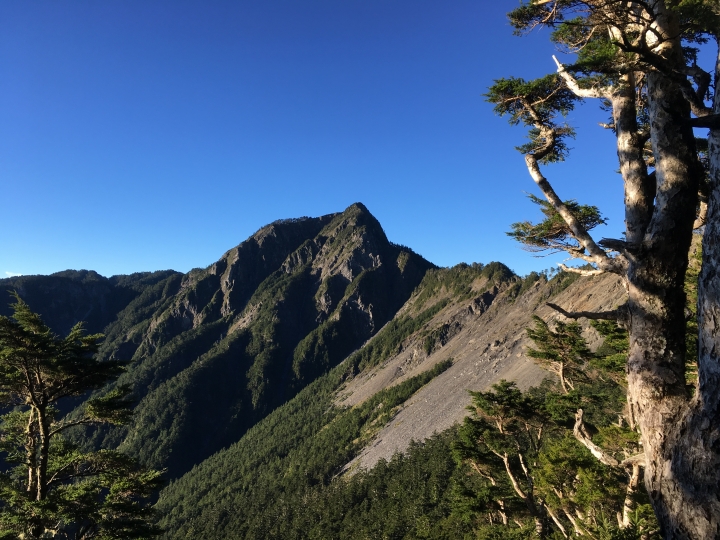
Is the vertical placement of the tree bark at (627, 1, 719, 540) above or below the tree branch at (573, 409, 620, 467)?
above

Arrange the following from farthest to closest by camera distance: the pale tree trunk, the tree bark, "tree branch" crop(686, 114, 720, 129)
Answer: "tree branch" crop(686, 114, 720, 129) → the tree bark → the pale tree trunk

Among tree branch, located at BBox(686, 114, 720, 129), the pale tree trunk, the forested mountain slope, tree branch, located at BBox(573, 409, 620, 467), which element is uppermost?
tree branch, located at BBox(686, 114, 720, 129)

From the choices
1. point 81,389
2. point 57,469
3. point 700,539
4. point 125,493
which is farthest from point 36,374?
point 700,539

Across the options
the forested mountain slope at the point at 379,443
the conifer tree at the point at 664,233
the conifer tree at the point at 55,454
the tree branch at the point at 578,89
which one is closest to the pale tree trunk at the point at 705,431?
the conifer tree at the point at 664,233

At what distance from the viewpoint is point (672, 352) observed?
4312 millimetres

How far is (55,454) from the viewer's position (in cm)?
1402

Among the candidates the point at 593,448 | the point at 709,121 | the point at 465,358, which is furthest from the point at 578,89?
the point at 465,358

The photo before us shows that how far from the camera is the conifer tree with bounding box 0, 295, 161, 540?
10953mm

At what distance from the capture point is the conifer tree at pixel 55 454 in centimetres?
1095

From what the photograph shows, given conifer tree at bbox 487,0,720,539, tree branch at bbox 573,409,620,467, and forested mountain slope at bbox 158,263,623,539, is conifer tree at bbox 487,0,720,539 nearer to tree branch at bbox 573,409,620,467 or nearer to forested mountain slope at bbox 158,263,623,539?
tree branch at bbox 573,409,620,467

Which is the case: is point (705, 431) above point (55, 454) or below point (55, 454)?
above

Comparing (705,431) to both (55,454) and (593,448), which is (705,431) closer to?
(593,448)

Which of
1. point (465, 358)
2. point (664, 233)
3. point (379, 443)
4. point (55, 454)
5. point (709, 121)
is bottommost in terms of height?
point (379, 443)

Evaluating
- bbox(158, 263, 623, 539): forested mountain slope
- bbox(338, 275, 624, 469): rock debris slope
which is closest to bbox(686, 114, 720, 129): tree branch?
bbox(158, 263, 623, 539): forested mountain slope
